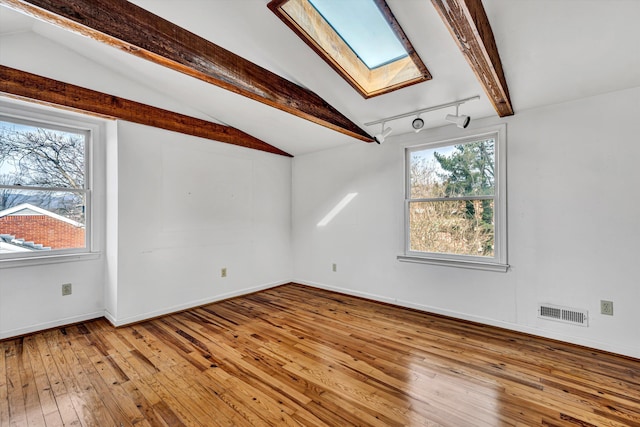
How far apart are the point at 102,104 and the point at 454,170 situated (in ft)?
13.3

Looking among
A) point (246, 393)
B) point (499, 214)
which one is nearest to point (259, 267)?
point (246, 393)

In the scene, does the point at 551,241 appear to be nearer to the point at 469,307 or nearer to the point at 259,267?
the point at 469,307

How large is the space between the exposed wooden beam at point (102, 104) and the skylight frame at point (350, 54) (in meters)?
2.10

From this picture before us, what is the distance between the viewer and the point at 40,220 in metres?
3.07

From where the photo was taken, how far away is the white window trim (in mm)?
2934

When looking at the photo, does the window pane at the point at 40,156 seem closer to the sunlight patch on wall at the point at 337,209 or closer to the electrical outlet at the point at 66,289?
the electrical outlet at the point at 66,289

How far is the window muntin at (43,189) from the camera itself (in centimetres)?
288

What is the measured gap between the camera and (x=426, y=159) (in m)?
3.63

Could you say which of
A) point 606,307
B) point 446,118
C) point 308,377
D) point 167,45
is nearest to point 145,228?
point 167,45

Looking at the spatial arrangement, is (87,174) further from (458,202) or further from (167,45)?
(458,202)

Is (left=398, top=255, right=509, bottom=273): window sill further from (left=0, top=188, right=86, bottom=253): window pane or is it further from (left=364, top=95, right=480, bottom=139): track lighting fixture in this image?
(left=0, top=188, right=86, bottom=253): window pane

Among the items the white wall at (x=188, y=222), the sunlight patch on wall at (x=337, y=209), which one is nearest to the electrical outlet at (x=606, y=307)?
the sunlight patch on wall at (x=337, y=209)

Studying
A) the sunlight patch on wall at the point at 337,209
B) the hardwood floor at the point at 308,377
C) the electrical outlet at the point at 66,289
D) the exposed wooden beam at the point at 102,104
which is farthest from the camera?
the sunlight patch on wall at the point at 337,209

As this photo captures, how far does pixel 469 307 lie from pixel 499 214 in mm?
1108
